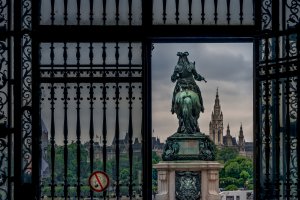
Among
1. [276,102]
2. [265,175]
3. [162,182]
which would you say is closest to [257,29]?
[276,102]

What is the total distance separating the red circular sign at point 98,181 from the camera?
23.2 ft

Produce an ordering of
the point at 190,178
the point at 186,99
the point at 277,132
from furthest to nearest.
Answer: the point at 190,178
the point at 186,99
the point at 277,132

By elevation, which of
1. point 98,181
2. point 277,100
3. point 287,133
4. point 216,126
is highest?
point 216,126

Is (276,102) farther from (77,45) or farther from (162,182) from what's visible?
(162,182)

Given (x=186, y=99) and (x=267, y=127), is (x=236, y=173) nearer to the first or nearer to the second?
(x=186, y=99)

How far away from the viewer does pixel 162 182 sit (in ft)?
56.6

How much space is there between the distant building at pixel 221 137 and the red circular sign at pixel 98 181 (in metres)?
35.5

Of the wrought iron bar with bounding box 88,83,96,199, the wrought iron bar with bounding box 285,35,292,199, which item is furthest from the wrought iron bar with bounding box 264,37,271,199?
the wrought iron bar with bounding box 88,83,96,199

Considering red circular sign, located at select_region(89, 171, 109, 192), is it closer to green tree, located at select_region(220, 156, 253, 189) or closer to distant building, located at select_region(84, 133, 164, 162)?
distant building, located at select_region(84, 133, 164, 162)

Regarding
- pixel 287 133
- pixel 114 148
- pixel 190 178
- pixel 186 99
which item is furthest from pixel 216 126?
pixel 287 133

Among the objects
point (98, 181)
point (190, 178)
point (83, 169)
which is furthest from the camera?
point (190, 178)

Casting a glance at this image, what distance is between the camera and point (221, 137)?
4559 cm

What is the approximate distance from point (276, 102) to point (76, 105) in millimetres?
1702

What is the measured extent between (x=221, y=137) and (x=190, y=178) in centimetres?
2866
